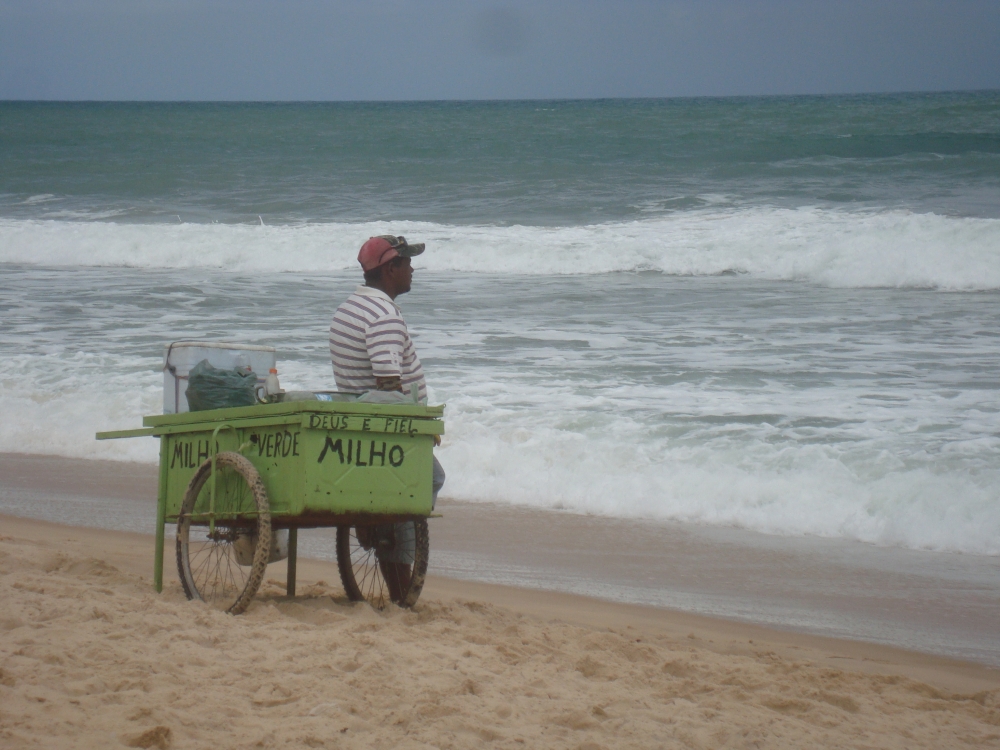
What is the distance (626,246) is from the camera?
18281 millimetres

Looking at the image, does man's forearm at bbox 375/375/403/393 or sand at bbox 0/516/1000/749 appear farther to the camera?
man's forearm at bbox 375/375/403/393

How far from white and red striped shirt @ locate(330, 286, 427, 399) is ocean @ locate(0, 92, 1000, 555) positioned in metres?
2.59

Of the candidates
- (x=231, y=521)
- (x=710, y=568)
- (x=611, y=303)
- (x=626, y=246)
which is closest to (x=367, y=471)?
(x=231, y=521)

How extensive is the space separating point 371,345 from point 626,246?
14686mm

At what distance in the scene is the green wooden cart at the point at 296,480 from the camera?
3.67 m

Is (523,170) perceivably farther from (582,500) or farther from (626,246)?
(582,500)

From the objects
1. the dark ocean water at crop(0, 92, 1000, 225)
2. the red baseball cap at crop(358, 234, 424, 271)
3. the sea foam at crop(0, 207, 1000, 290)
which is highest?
the dark ocean water at crop(0, 92, 1000, 225)

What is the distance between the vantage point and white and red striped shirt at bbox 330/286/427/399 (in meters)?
3.98

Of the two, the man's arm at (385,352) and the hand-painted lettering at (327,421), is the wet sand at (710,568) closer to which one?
the man's arm at (385,352)

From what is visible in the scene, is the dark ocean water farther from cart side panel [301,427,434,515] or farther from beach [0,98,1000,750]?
cart side panel [301,427,434,515]

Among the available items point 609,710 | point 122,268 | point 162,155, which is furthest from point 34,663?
point 162,155

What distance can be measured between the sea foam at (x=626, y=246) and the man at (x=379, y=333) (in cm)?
1263

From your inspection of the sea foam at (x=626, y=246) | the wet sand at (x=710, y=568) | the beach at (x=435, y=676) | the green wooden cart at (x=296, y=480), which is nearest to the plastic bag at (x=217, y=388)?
the green wooden cart at (x=296, y=480)

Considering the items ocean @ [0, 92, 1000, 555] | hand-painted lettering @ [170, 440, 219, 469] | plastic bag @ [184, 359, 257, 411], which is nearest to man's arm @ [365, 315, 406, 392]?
plastic bag @ [184, 359, 257, 411]
